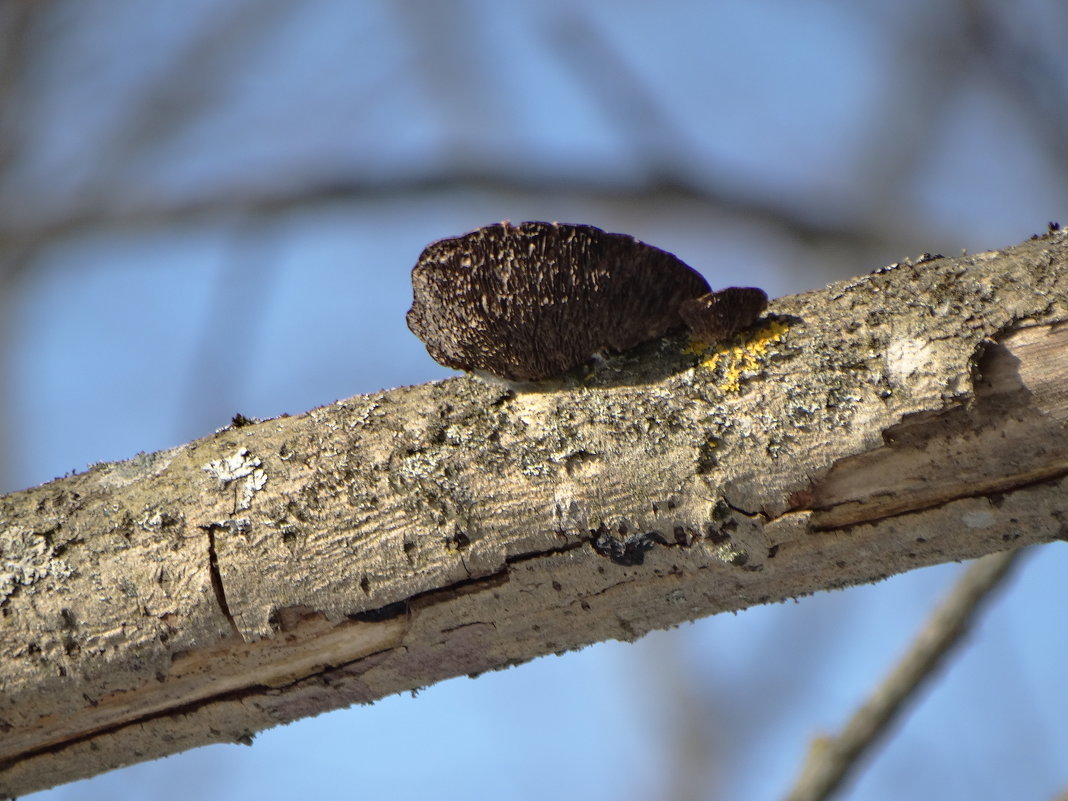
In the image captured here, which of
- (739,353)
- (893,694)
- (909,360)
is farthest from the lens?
(893,694)

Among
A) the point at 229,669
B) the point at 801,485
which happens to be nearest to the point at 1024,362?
the point at 801,485

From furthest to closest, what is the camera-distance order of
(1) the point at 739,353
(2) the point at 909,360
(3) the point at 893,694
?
(3) the point at 893,694 → (1) the point at 739,353 → (2) the point at 909,360

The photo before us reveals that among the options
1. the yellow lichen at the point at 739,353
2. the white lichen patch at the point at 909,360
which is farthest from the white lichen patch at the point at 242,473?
the white lichen patch at the point at 909,360

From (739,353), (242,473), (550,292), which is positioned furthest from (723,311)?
(242,473)

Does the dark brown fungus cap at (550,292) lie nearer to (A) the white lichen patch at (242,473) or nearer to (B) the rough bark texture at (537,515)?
(B) the rough bark texture at (537,515)

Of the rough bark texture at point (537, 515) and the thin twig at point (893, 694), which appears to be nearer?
the rough bark texture at point (537, 515)

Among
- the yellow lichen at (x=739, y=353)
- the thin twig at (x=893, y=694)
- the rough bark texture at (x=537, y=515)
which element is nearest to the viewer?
the rough bark texture at (x=537, y=515)

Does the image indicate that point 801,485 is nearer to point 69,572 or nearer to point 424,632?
point 424,632

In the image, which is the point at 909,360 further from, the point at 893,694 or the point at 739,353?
the point at 893,694
